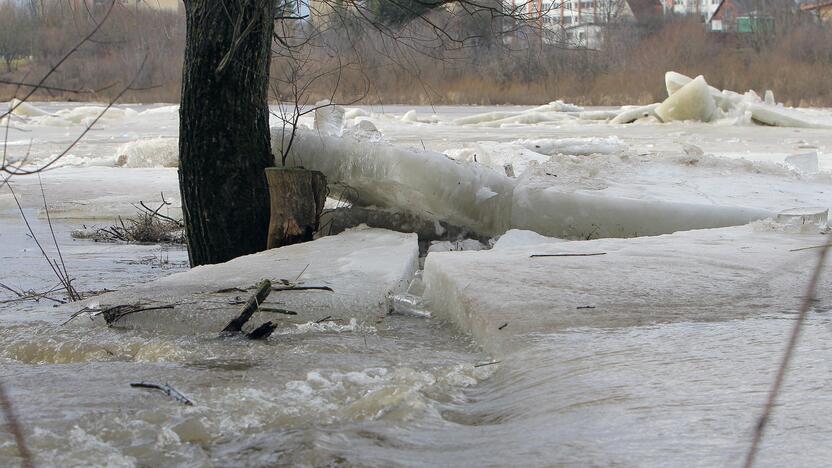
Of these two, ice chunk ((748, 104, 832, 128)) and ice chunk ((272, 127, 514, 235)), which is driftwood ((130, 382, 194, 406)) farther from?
ice chunk ((748, 104, 832, 128))

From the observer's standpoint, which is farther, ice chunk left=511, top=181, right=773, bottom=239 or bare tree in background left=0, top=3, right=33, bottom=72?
ice chunk left=511, top=181, right=773, bottom=239

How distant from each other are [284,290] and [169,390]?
4.03 feet

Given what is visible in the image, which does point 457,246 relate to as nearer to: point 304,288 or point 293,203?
point 293,203

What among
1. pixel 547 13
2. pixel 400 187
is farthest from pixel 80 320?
pixel 547 13

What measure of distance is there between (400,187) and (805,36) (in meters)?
29.8

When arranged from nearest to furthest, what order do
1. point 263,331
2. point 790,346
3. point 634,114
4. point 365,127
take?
point 790,346
point 263,331
point 365,127
point 634,114

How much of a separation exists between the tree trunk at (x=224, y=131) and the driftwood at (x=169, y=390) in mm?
2545

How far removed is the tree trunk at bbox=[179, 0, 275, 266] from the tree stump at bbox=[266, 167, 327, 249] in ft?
0.66

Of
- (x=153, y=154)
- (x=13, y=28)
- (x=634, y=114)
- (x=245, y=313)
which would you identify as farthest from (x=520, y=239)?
(x=634, y=114)

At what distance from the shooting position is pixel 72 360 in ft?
11.1

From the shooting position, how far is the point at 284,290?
4.06 meters

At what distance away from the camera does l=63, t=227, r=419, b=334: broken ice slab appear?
3.79 meters

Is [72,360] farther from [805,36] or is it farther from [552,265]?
[805,36]

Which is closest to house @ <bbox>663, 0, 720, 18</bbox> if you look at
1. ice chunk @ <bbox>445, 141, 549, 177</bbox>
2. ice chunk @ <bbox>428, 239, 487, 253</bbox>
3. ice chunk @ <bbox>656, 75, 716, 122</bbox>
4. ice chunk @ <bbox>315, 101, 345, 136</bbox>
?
ice chunk @ <bbox>656, 75, 716, 122</bbox>
